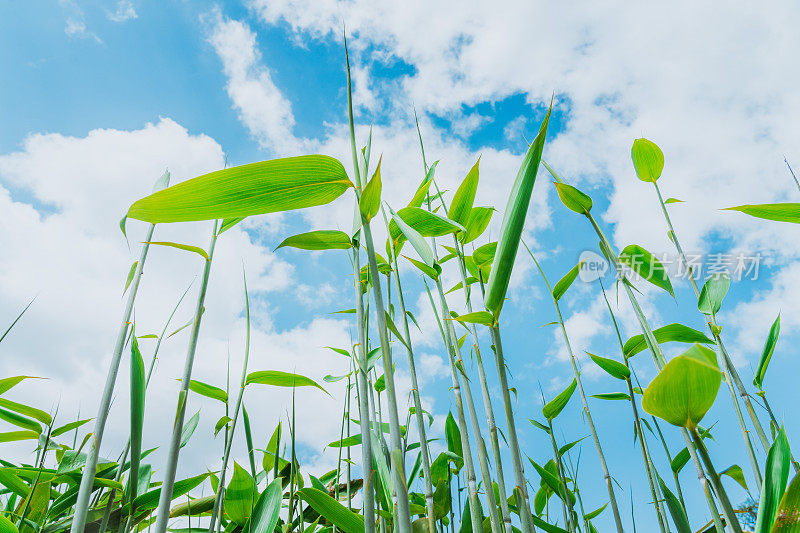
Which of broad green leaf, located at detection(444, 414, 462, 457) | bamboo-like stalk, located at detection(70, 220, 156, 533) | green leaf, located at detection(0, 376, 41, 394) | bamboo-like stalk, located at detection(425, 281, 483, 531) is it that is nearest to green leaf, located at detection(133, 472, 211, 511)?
bamboo-like stalk, located at detection(70, 220, 156, 533)

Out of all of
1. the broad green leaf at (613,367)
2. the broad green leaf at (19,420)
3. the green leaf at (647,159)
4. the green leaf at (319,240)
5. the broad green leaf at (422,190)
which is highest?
the green leaf at (647,159)

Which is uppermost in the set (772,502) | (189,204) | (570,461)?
(189,204)

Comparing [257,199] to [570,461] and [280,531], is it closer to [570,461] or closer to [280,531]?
[280,531]

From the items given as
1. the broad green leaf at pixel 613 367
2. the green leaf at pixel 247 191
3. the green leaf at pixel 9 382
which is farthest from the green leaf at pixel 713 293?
the green leaf at pixel 9 382

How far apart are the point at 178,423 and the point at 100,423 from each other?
0.43 ft

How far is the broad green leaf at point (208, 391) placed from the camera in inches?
34.2

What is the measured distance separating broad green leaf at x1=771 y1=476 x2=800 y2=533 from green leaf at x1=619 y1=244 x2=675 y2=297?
430mm

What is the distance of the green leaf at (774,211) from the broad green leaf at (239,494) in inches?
36.1

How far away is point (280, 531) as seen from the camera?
100 centimetres

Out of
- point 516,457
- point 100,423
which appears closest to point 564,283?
point 516,457

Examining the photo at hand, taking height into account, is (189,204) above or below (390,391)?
above

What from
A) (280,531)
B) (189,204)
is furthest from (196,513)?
(189,204)

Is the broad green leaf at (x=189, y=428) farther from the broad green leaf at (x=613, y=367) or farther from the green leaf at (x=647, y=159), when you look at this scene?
the green leaf at (x=647, y=159)

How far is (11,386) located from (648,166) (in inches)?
54.6
